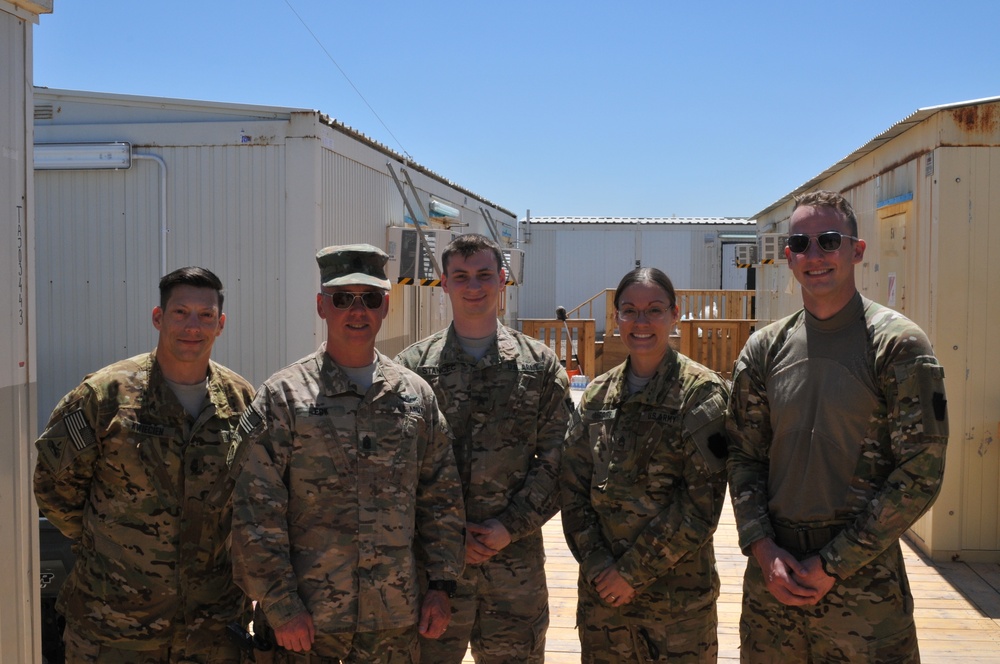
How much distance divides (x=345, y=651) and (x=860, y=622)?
1548mm

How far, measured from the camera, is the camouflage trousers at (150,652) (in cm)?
285

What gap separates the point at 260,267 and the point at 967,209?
526 centimetres

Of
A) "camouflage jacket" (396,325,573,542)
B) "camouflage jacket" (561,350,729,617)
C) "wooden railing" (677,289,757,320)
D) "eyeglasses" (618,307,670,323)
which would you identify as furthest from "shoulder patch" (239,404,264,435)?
"wooden railing" (677,289,757,320)

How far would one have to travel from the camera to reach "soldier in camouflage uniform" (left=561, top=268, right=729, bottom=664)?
2844 millimetres

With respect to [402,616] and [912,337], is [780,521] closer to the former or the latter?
[912,337]

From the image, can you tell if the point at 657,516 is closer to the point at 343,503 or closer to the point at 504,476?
the point at 504,476

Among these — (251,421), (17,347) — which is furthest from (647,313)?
(17,347)

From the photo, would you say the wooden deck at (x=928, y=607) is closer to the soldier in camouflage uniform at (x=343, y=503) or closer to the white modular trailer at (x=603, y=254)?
the soldier in camouflage uniform at (x=343, y=503)

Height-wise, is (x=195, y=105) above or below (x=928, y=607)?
above

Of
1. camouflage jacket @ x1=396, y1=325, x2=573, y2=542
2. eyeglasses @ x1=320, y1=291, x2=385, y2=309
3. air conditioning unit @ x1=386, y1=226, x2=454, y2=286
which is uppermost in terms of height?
air conditioning unit @ x1=386, y1=226, x2=454, y2=286

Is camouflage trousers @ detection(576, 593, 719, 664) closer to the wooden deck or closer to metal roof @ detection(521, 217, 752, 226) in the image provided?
the wooden deck

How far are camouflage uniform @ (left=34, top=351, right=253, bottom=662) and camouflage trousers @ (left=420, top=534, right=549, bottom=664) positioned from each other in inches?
30.9

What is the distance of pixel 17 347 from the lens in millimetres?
3193

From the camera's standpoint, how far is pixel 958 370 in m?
5.84
